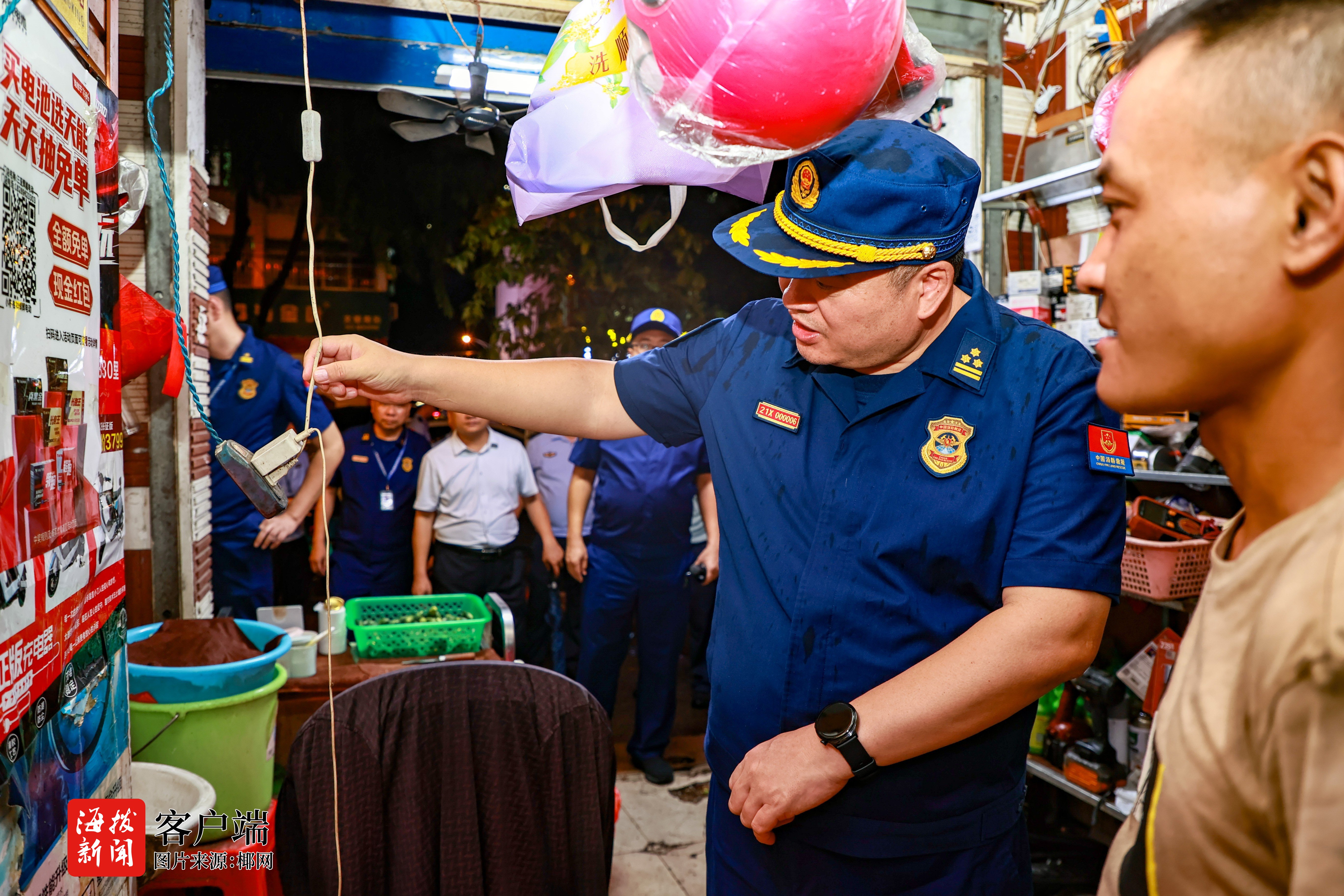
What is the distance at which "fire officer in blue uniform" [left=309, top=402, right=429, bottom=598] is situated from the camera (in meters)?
4.36

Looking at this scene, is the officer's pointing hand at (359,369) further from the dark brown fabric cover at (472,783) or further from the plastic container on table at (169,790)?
the plastic container on table at (169,790)

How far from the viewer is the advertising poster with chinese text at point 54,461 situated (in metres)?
1.04

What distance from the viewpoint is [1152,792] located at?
22.7 inches

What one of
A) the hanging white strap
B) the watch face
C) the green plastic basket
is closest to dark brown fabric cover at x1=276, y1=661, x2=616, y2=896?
the watch face

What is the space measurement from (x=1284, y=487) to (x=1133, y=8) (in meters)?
3.40

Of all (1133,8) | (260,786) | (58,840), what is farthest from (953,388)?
(1133,8)

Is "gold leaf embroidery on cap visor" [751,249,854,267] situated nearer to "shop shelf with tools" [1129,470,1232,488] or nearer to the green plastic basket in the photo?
"shop shelf with tools" [1129,470,1232,488]

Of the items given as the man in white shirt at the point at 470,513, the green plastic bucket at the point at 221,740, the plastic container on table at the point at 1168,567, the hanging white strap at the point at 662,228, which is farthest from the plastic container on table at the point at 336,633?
the plastic container on table at the point at 1168,567

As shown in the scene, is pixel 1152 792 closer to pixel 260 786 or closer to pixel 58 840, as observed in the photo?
pixel 58 840

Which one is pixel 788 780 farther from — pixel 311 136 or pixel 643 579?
pixel 643 579

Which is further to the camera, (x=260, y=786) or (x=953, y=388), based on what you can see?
(x=260, y=786)

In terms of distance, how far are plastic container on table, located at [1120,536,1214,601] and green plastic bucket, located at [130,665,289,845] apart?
8.19 feet

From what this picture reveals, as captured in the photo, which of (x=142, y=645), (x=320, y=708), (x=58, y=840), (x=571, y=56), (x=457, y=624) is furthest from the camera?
(x=457, y=624)

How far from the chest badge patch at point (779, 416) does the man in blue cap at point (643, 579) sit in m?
2.57
